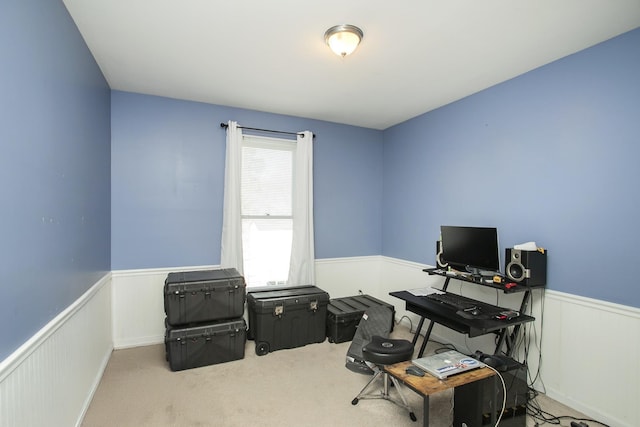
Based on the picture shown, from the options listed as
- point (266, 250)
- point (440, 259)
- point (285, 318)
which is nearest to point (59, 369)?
point (285, 318)

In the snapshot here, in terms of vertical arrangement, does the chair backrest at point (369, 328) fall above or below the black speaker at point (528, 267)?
below

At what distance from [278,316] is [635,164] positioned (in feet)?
10.6

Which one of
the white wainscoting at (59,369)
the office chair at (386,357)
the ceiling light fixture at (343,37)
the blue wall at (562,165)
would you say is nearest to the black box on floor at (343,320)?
the office chair at (386,357)

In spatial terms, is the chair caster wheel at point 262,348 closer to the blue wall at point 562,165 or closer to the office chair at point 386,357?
the office chair at point 386,357

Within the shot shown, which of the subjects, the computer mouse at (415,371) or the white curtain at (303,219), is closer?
the computer mouse at (415,371)

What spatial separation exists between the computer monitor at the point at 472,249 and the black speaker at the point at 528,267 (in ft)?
0.64

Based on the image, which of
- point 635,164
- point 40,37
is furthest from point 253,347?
point 635,164

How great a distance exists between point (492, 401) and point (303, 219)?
2.71 m

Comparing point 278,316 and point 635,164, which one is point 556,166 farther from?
point 278,316

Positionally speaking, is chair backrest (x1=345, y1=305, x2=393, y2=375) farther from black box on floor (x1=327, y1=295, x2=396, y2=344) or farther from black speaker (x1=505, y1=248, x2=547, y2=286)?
black speaker (x1=505, y1=248, x2=547, y2=286)

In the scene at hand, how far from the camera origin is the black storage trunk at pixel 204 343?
2.81 metres

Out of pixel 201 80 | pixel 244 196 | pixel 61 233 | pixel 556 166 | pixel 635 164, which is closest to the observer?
pixel 61 233

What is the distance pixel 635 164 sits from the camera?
208cm

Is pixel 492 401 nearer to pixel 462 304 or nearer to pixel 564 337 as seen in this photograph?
pixel 462 304
